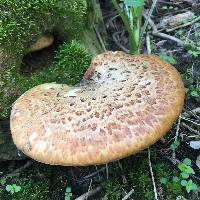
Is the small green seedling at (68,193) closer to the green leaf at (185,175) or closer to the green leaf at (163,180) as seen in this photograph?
the green leaf at (163,180)

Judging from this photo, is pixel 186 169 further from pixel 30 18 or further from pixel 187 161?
pixel 30 18

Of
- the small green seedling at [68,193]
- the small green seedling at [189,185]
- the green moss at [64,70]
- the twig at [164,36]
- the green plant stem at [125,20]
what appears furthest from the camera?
the twig at [164,36]

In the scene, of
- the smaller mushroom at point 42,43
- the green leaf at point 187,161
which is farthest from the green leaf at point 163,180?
the smaller mushroom at point 42,43

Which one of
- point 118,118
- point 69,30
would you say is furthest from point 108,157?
point 69,30

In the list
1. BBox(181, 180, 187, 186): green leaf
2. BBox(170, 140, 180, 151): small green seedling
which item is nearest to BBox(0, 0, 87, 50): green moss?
BBox(170, 140, 180, 151): small green seedling

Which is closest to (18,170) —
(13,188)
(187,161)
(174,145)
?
(13,188)

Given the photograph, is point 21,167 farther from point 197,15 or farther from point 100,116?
point 197,15
